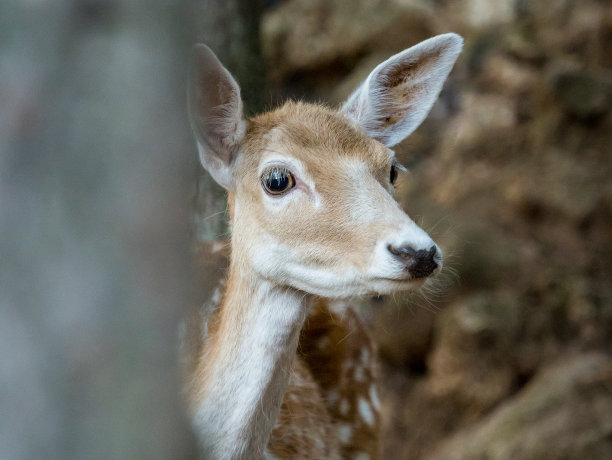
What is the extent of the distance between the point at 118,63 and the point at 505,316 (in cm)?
505

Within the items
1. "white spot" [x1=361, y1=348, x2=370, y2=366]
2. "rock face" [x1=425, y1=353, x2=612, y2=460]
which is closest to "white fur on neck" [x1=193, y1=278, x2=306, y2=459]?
"white spot" [x1=361, y1=348, x2=370, y2=366]

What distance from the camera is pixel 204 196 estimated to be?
3.73m

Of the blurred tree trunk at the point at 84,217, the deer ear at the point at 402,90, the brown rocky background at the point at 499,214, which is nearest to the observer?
the blurred tree trunk at the point at 84,217

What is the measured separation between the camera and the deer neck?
2643mm

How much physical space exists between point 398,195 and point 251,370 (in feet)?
12.0

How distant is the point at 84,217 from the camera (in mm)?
1247

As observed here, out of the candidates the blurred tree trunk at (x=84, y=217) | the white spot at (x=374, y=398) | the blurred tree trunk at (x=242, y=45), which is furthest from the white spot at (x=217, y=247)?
the blurred tree trunk at (x=84, y=217)

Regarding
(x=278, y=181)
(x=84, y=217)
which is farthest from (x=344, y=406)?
(x=84, y=217)

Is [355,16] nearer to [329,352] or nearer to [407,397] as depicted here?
[407,397]

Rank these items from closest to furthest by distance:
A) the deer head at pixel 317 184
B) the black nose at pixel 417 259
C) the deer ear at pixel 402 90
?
the black nose at pixel 417 259
the deer head at pixel 317 184
the deer ear at pixel 402 90

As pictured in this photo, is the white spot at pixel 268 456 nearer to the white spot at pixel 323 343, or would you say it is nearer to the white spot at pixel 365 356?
the white spot at pixel 323 343

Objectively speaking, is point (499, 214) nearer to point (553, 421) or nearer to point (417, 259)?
point (553, 421)

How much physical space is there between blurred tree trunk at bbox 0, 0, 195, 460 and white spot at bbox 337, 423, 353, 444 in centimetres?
239

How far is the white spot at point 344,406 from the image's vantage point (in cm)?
368
